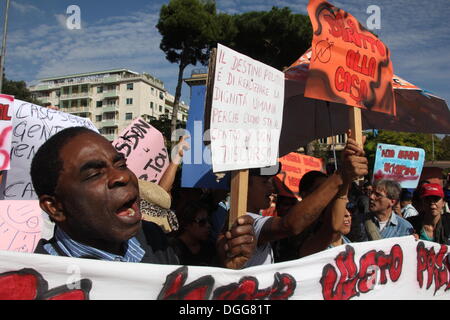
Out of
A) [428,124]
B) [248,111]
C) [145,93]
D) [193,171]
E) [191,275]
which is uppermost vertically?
[145,93]

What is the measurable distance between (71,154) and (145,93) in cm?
6927

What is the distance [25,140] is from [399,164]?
16.6ft

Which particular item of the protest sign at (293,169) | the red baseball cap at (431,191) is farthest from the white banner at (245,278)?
the protest sign at (293,169)

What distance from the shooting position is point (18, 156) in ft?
9.89

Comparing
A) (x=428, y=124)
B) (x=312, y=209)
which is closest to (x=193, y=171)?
(x=312, y=209)

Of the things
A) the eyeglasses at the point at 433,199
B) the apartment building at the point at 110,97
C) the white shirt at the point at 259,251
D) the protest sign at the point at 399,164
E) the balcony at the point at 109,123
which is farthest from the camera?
the balcony at the point at 109,123

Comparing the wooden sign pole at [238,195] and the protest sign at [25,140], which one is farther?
the protest sign at [25,140]

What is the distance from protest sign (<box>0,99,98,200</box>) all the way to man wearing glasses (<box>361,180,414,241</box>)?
2464 mm

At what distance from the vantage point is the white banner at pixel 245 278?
126 centimetres

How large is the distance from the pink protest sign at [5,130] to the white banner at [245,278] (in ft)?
6.01

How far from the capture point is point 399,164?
18.8 feet

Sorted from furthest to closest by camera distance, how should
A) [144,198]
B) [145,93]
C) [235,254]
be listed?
1. [145,93]
2. [144,198]
3. [235,254]

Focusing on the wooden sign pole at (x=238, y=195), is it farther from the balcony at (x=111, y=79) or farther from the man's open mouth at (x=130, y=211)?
the balcony at (x=111, y=79)
